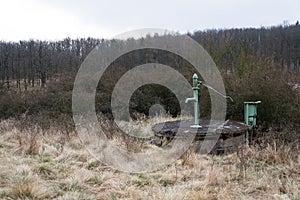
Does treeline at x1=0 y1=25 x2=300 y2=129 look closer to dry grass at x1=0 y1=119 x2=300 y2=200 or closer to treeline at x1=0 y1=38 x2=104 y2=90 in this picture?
treeline at x1=0 y1=38 x2=104 y2=90

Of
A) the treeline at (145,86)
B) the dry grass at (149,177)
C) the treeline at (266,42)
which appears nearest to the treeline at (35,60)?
the treeline at (145,86)

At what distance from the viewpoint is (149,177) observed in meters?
3.68

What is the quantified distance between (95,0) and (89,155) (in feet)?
18.2

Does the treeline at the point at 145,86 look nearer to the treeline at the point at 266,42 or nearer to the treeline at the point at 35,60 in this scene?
the treeline at the point at 35,60

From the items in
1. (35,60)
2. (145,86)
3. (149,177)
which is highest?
(35,60)

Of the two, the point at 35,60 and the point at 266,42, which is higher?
the point at 266,42

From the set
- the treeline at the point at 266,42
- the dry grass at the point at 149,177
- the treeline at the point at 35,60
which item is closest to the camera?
the dry grass at the point at 149,177

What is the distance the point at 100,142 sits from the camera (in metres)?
5.50

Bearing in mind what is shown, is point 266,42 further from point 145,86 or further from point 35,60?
point 145,86

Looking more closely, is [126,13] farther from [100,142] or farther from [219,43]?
[219,43]

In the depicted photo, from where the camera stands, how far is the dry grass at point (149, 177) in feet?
9.77

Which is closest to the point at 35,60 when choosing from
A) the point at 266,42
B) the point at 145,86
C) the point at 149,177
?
the point at 145,86

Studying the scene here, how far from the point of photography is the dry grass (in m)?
2.98

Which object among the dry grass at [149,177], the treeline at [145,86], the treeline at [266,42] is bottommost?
the dry grass at [149,177]
